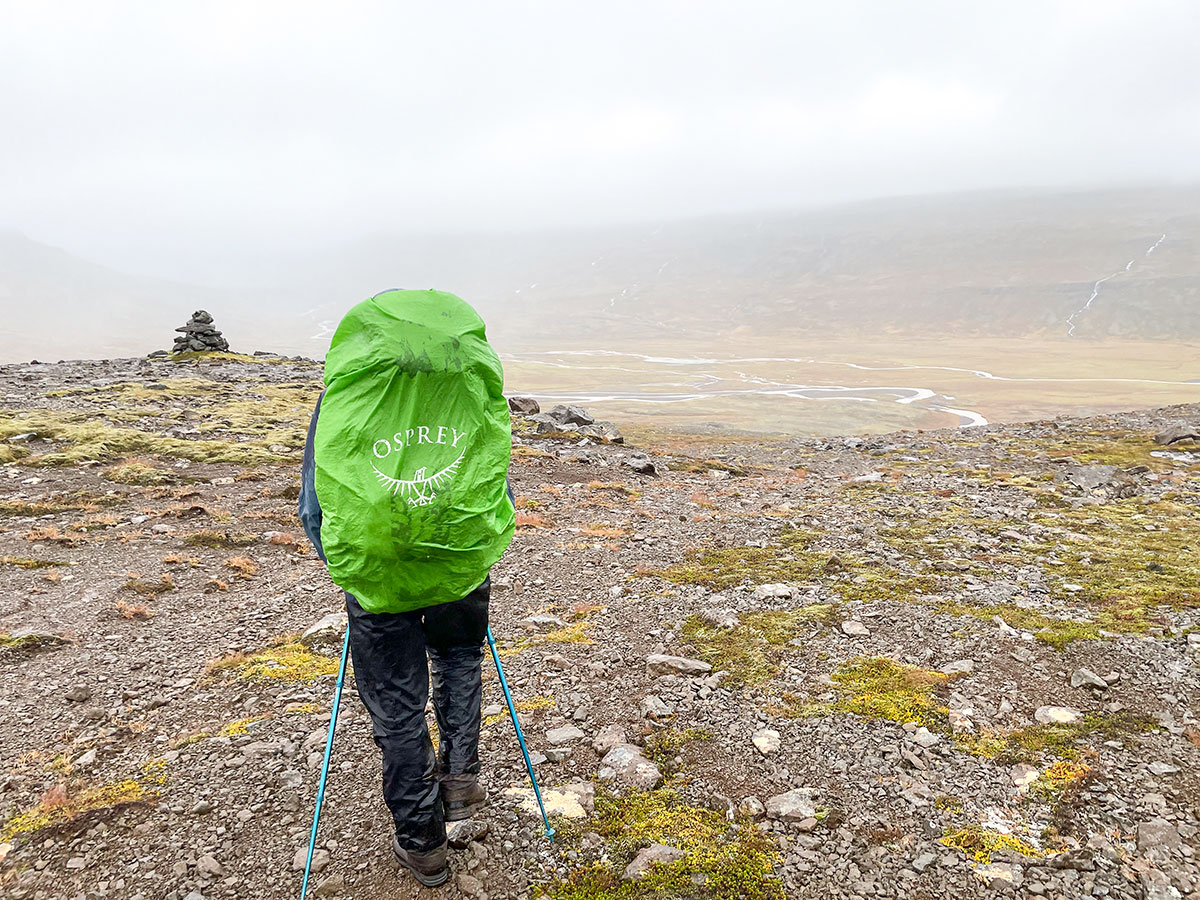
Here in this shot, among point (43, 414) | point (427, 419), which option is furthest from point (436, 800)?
point (43, 414)

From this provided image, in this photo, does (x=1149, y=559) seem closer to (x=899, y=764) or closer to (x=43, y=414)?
(x=899, y=764)

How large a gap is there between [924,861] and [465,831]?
125 inches

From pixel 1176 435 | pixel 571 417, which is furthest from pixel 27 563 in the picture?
pixel 1176 435

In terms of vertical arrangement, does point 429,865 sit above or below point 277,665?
above

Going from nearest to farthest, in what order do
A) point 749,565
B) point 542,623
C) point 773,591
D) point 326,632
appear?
point 326,632 → point 542,623 → point 773,591 → point 749,565

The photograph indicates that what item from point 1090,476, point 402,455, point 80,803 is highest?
point 402,455

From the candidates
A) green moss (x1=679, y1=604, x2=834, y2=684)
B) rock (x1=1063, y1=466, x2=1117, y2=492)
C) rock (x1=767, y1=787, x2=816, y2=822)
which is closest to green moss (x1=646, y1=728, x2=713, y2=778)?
rock (x1=767, y1=787, x2=816, y2=822)

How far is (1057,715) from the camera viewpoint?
241 inches

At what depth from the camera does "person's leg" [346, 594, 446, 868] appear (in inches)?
167

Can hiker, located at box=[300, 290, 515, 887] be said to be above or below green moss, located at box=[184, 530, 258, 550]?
above

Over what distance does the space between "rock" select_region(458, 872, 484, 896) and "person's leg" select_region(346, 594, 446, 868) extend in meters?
0.31

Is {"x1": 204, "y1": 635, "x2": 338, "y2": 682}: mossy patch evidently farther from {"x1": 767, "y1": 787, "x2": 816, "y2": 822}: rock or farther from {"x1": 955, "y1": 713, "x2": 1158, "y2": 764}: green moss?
{"x1": 955, "y1": 713, "x2": 1158, "y2": 764}: green moss

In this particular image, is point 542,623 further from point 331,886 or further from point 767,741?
point 331,886

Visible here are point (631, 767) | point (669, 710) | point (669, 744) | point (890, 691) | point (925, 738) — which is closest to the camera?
point (631, 767)
